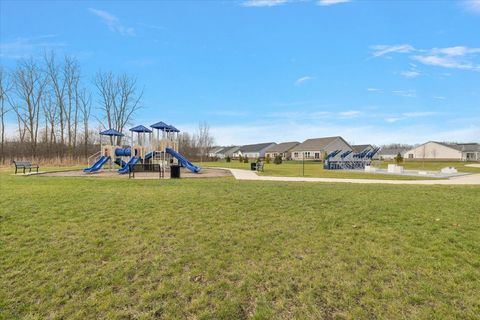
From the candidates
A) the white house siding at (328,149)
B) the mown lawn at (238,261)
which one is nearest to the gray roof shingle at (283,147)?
the white house siding at (328,149)

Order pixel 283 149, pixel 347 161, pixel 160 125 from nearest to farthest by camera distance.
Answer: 1. pixel 160 125
2. pixel 347 161
3. pixel 283 149

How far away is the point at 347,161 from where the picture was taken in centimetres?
3058

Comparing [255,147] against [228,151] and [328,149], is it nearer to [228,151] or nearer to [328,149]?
[228,151]

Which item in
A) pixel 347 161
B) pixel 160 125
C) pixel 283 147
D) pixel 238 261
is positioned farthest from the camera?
pixel 283 147

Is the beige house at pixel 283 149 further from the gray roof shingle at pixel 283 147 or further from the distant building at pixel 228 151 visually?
the distant building at pixel 228 151

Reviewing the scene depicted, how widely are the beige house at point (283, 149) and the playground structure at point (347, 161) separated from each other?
40.9m

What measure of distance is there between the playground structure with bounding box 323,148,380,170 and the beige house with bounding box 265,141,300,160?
134ft

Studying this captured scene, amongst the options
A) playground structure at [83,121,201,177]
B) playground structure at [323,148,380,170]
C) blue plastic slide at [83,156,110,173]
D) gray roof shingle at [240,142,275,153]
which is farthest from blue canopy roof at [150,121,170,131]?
gray roof shingle at [240,142,275,153]

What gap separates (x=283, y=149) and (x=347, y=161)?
151 feet

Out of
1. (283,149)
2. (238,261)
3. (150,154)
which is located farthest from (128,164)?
(283,149)

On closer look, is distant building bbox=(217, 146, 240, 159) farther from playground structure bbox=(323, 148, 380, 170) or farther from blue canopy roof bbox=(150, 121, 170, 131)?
blue canopy roof bbox=(150, 121, 170, 131)

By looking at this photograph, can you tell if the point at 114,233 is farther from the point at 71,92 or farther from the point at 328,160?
the point at 71,92

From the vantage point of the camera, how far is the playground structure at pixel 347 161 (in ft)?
97.4

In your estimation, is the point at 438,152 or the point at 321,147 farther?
the point at 438,152
